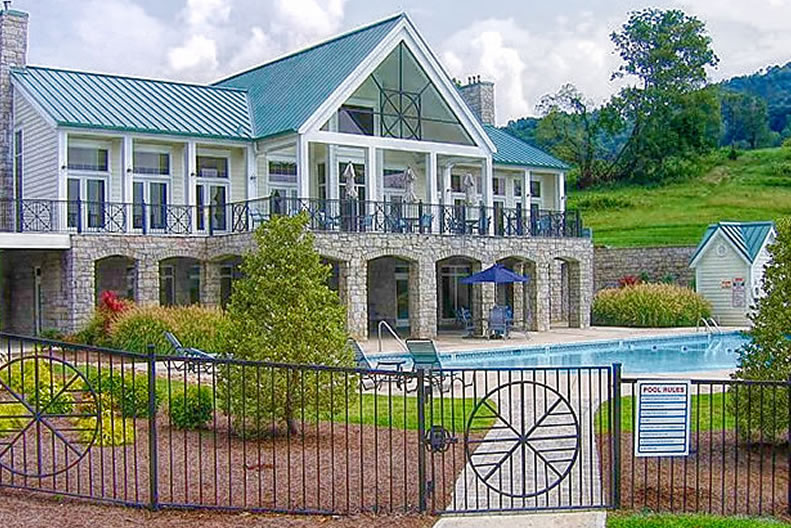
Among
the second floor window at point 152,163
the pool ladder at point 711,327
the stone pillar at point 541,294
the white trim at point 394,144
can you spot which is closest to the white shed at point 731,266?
the pool ladder at point 711,327

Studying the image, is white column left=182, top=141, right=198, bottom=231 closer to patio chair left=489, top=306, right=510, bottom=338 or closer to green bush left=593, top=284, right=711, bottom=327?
patio chair left=489, top=306, right=510, bottom=338

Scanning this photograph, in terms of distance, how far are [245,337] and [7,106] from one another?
65.2 feet

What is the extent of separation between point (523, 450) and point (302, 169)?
749 inches

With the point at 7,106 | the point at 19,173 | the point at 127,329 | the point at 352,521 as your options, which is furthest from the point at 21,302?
the point at 352,521

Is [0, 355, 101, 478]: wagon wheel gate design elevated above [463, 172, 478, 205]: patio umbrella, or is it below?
below

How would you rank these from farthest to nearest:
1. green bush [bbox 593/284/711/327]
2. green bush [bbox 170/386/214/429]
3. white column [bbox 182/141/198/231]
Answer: green bush [bbox 593/284/711/327] < white column [bbox 182/141/198/231] < green bush [bbox 170/386/214/429]

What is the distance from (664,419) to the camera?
26.1ft

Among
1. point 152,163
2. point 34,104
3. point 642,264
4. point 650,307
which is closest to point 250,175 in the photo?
point 152,163

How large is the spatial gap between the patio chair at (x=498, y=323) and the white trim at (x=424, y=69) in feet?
17.2

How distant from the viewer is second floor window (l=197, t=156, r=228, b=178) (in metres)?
27.5

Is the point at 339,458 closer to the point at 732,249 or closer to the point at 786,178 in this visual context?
the point at 732,249

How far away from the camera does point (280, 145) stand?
27.1 metres

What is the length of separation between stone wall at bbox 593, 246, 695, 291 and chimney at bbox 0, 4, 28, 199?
867 inches

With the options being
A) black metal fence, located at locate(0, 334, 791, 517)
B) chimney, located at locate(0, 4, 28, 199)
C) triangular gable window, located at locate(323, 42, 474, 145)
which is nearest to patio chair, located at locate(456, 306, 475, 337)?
triangular gable window, located at locate(323, 42, 474, 145)
